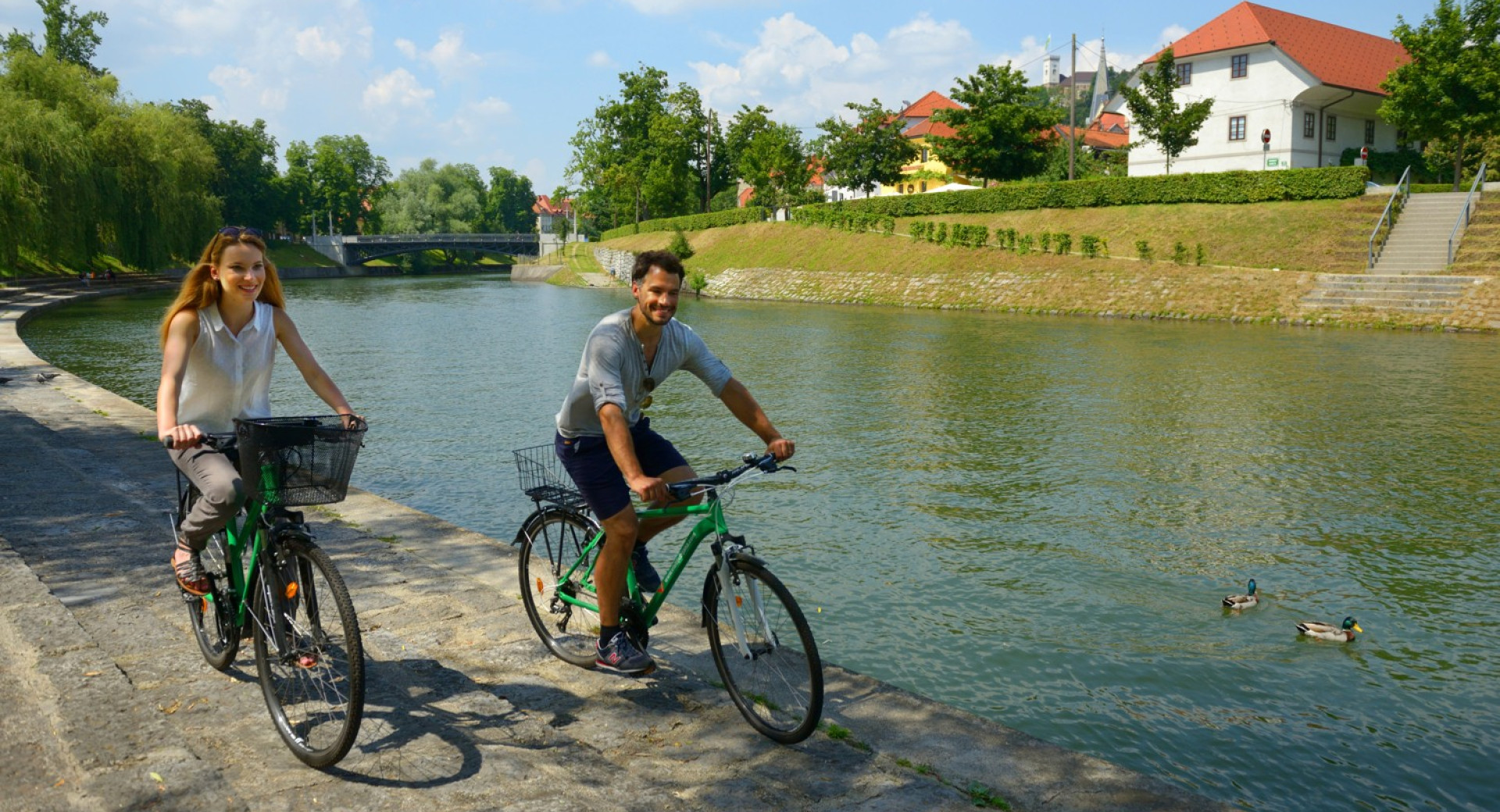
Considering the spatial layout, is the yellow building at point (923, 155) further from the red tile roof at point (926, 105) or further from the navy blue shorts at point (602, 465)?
the navy blue shorts at point (602, 465)

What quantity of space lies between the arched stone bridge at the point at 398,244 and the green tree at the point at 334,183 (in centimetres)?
1183

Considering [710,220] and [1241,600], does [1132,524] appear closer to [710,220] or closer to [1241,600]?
[1241,600]

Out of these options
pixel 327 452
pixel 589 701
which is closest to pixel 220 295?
pixel 327 452

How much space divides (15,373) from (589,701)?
675 inches

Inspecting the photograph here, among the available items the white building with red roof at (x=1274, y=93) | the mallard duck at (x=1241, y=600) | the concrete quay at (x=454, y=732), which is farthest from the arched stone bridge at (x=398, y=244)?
the mallard duck at (x=1241, y=600)

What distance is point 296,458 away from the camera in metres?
4.16

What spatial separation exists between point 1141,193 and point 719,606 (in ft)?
148

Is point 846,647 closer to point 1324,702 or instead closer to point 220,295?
point 1324,702

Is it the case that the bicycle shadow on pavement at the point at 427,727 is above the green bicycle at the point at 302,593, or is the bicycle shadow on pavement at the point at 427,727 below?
below

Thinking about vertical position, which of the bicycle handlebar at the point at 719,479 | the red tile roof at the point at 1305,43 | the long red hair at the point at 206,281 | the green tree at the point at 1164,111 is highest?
the red tile roof at the point at 1305,43

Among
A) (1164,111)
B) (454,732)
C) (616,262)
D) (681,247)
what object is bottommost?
(454,732)

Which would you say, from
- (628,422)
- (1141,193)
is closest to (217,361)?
(628,422)

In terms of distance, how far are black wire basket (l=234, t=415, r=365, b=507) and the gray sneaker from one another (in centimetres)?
145

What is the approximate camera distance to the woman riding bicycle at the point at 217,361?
4.39 metres
